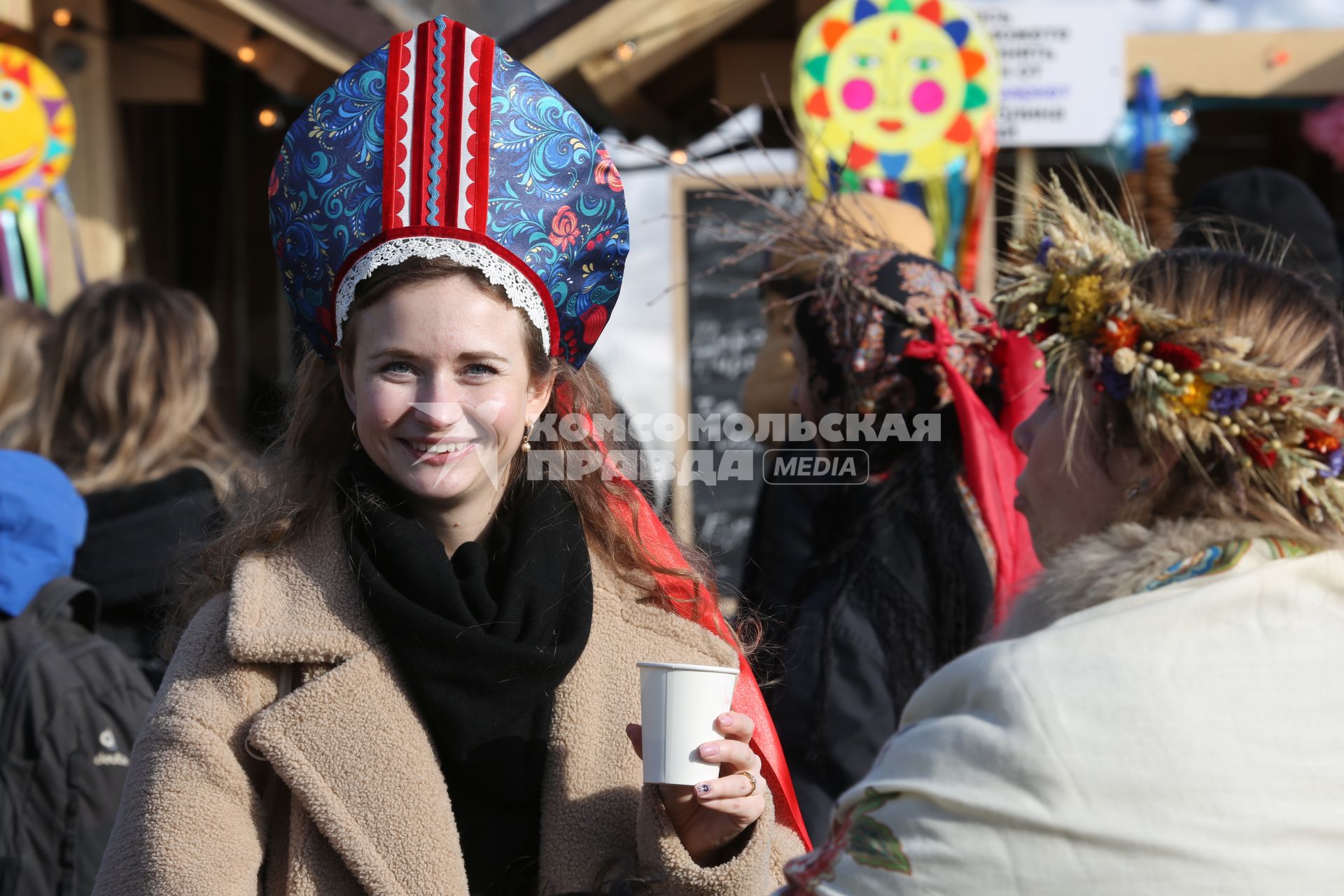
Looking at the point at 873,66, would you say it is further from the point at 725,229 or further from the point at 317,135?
the point at 317,135

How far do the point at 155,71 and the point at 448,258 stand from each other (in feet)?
17.2

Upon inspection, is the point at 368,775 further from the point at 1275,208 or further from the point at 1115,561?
the point at 1275,208

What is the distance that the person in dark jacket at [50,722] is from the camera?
2711 mm

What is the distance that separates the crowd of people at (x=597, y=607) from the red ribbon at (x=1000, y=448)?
0.68 m

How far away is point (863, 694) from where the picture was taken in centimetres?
281

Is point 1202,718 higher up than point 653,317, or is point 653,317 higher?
point 653,317

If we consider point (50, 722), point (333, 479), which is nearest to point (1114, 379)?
point (333, 479)

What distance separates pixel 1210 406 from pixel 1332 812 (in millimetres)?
491

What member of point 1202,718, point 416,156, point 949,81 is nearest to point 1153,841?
point 1202,718

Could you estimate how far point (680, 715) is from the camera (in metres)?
1.73

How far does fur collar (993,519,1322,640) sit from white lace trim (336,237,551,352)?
804 millimetres

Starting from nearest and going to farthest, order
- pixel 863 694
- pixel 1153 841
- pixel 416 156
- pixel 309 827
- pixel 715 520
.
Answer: pixel 1153 841 < pixel 309 827 < pixel 416 156 < pixel 863 694 < pixel 715 520

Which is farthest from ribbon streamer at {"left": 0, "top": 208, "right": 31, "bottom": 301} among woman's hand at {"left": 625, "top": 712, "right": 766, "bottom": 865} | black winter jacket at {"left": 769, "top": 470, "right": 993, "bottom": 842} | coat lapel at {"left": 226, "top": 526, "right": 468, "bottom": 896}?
woman's hand at {"left": 625, "top": 712, "right": 766, "bottom": 865}

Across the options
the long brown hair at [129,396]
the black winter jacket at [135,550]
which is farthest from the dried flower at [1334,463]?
the long brown hair at [129,396]
